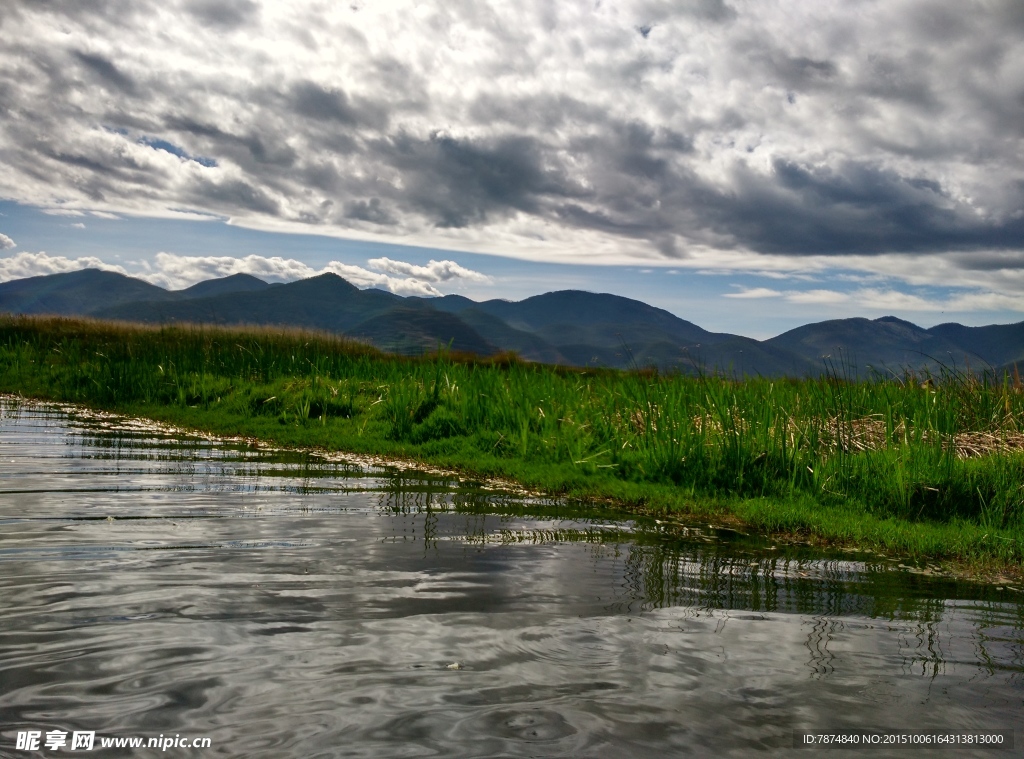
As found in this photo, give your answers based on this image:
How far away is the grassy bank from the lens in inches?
336

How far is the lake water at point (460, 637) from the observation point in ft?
10.2

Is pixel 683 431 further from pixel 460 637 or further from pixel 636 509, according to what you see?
pixel 460 637

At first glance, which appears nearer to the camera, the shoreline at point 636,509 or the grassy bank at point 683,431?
the shoreline at point 636,509

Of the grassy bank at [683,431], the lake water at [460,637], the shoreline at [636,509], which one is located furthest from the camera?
the grassy bank at [683,431]

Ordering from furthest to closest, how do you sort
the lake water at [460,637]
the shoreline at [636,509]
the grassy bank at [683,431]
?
1. the grassy bank at [683,431]
2. the shoreline at [636,509]
3. the lake water at [460,637]

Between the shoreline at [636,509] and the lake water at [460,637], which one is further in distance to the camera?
the shoreline at [636,509]

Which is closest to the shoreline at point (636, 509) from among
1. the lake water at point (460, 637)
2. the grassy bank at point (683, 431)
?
the grassy bank at point (683, 431)

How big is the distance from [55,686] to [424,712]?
1709 mm

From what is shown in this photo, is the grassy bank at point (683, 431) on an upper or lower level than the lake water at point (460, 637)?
upper

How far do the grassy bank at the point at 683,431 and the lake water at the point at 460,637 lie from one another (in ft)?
6.34

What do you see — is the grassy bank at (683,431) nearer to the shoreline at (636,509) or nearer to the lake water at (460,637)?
the shoreline at (636,509)

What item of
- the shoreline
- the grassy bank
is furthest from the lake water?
the grassy bank

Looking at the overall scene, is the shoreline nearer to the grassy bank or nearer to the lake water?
the grassy bank

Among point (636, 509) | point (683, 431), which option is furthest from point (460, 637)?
point (683, 431)
